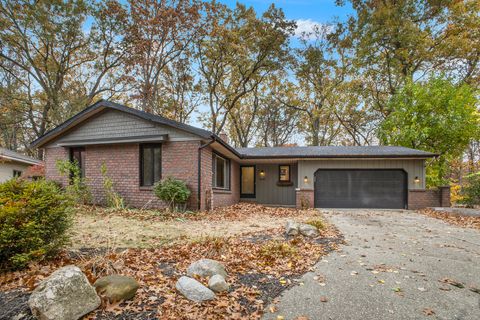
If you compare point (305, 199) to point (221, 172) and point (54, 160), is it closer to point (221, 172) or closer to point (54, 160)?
point (221, 172)

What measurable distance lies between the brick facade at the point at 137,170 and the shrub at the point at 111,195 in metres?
0.19

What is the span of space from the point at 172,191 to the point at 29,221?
5.47m

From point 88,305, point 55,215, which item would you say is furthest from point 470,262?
point 55,215

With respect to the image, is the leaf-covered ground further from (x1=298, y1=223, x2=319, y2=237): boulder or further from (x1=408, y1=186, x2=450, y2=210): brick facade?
(x1=408, y1=186, x2=450, y2=210): brick facade

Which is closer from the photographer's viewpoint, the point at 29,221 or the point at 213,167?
the point at 29,221

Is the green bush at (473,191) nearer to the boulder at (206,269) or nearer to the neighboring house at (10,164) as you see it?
the boulder at (206,269)

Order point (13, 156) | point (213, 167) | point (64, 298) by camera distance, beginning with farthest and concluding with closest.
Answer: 1. point (13, 156)
2. point (213, 167)
3. point (64, 298)

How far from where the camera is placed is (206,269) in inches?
132

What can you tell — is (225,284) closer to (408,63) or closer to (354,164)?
(354,164)

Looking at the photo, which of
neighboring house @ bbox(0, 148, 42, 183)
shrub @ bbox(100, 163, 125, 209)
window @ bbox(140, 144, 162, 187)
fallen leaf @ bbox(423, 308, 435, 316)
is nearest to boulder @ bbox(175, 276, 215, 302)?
fallen leaf @ bbox(423, 308, 435, 316)

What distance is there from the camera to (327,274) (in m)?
3.74

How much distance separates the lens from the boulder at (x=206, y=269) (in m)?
3.33

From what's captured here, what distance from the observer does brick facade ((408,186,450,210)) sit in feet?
40.6

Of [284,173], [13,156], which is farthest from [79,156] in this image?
[284,173]
